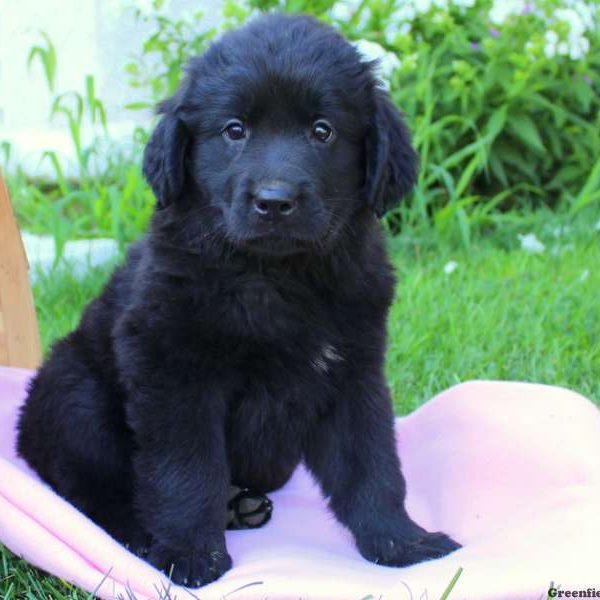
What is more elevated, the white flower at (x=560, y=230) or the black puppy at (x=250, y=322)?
the black puppy at (x=250, y=322)

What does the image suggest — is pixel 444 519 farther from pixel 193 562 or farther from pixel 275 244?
pixel 275 244

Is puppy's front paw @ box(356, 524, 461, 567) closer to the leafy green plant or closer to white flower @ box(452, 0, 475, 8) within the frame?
the leafy green plant

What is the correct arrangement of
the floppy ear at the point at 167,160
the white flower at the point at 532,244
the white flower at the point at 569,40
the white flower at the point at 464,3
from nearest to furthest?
the floppy ear at the point at 167,160 → the white flower at the point at 532,244 → the white flower at the point at 569,40 → the white flower at the point at 464,3

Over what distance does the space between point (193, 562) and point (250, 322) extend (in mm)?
540

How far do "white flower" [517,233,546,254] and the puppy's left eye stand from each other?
8.68 feet

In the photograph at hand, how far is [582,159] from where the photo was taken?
521 cm

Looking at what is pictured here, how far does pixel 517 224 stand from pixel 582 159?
0.60 m

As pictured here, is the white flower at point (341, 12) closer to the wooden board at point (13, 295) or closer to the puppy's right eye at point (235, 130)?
the wooden board at point (13, 295)

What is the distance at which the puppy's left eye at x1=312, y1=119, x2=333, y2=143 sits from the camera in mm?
2182

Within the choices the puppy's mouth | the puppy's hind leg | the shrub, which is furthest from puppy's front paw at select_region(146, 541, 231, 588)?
the shrub

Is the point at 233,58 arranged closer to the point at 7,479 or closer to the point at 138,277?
the point at 138,277

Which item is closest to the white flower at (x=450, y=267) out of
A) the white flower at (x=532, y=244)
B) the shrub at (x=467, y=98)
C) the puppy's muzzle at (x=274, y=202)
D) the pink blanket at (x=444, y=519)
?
the shrub at (x=467, y=98)

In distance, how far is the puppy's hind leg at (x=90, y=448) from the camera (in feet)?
7.72

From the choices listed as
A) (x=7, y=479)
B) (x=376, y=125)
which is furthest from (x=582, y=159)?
(x=7, y=479)
